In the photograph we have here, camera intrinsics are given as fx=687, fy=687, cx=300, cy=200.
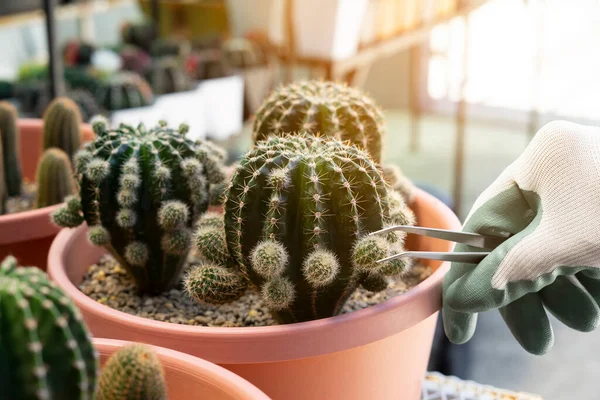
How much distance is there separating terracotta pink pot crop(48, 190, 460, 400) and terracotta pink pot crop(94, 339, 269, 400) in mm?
73

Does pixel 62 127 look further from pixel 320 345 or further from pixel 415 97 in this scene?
pixel 415 97

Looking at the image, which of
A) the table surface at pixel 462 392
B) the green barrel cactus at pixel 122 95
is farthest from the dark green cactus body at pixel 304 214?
the green barrel cactus at pixel 122 95

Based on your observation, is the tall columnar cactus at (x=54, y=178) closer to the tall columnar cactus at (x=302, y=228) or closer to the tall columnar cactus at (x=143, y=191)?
the tall columnar cactus at (x=143, y=191)

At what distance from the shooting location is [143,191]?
28.8 inches

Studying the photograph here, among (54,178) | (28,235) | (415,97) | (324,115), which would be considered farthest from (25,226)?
(415,97)

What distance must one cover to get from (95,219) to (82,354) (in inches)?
15.6

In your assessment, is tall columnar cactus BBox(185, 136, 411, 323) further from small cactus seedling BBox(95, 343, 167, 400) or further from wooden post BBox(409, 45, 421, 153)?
wooden post BBox(409, 45, 421, 153)

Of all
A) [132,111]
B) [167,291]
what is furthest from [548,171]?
[132,111]

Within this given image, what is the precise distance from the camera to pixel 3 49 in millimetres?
2789

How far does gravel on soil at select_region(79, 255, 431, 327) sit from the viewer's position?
2.48 ft

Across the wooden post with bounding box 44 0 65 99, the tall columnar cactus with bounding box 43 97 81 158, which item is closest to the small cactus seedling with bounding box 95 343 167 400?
the tall columnar cactus with bounding box 43 97 81 158

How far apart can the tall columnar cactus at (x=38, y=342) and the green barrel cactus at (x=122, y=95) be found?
178 centimetres

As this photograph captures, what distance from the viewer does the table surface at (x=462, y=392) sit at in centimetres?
76

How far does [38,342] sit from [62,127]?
0.75 meters
